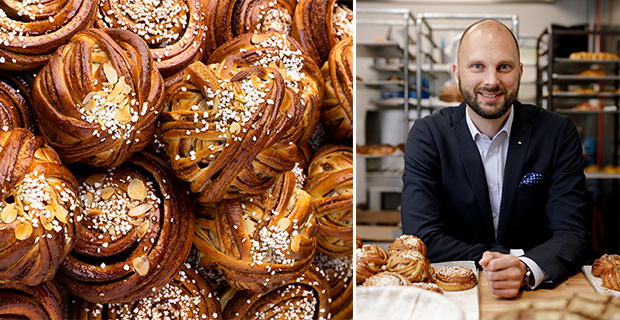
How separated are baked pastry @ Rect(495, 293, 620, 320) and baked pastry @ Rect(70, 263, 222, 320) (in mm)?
647

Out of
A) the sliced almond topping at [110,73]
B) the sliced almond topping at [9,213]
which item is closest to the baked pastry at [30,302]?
the sliced almond topping at [9,213]

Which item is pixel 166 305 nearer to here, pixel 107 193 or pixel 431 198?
pixel 107 193

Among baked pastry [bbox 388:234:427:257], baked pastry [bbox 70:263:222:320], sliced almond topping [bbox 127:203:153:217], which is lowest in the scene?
baked pastry [bbox 70:263:222:320]

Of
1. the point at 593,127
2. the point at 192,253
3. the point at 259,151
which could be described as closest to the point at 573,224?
the point at 259,151

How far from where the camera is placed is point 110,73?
3.36 ft

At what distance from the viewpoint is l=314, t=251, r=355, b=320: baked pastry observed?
4.50ft

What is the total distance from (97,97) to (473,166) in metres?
0.67

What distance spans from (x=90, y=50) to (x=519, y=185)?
0.79 meters

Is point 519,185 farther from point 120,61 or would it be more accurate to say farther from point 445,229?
point 120,61

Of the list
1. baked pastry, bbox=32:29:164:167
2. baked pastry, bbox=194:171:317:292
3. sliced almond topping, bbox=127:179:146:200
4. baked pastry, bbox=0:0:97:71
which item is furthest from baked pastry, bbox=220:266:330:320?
baked pastry, bbox=0:0:97:71

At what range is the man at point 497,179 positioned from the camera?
0.91m

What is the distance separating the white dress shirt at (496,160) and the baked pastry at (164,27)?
57cm

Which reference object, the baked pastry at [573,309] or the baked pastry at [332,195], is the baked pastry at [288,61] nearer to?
the baked pastry at [332,195]

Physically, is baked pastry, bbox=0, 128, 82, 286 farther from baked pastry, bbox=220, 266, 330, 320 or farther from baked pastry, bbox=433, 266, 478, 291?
baked pastry, bbox=433, 266, 478, 291
